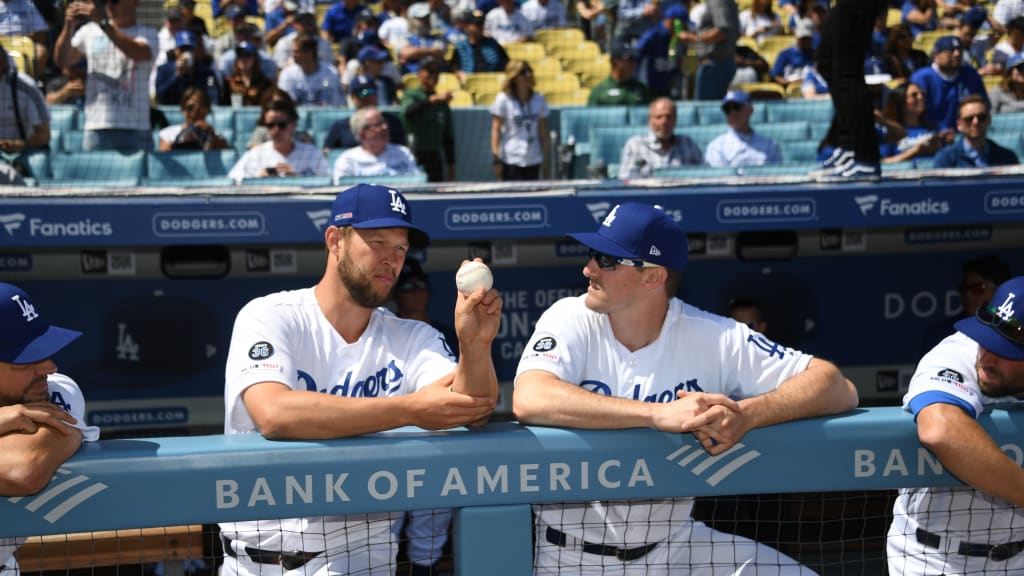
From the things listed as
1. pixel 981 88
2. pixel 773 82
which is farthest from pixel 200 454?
pixel 773 82

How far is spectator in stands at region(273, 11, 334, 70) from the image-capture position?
32.3ft

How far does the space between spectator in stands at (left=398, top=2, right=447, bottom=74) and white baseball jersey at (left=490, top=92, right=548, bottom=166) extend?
7.80 feet

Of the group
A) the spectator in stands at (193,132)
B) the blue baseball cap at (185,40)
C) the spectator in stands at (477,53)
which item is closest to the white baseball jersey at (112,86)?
the spectator in stands at (193,132)

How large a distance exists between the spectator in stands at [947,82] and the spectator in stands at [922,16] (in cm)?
438

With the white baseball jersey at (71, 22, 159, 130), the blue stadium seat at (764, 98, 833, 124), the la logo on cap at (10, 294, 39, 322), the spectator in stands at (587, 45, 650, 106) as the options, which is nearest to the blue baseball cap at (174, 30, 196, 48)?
the white baseball jersey at (71, 22, 159, 130)

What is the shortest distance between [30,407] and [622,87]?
285 inches

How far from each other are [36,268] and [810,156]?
216 inches

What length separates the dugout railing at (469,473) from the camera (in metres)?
2.22

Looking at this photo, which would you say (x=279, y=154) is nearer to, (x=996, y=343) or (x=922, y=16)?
(x=996, y=343)

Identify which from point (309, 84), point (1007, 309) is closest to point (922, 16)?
point (309, 84)

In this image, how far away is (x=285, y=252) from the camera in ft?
22.4

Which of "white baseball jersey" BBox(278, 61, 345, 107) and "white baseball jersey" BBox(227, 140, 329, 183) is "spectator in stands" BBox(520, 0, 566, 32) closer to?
"white baseball jersey" BBox(278, 61, 345, 107)

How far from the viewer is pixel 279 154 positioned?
713 cm

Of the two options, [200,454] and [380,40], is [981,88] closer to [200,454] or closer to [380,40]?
[380,40]
